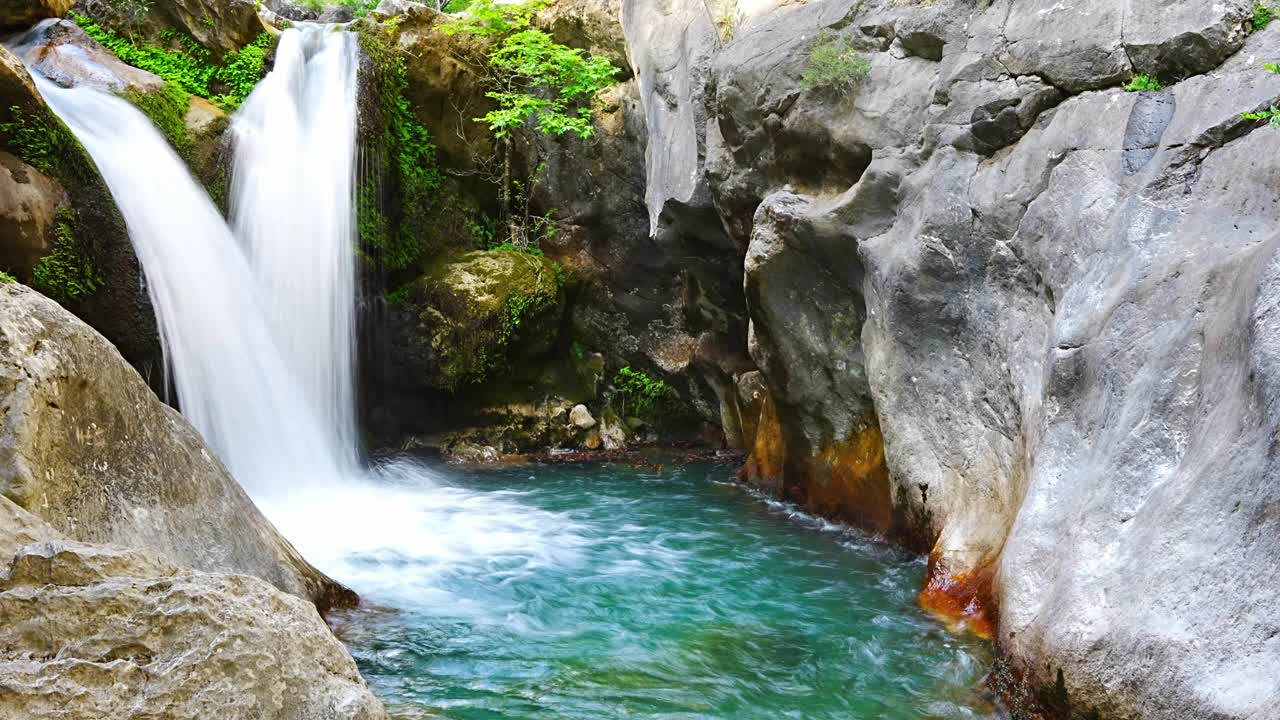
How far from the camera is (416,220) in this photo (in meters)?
12.2

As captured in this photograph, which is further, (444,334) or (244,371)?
(444,334)

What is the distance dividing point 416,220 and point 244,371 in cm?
348

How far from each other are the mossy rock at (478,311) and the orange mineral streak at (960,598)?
22.5ft

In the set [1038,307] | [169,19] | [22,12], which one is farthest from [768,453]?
[22,12]

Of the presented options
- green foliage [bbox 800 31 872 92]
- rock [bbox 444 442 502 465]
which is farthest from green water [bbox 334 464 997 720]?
green foliage [bbox 800 31 872 92]

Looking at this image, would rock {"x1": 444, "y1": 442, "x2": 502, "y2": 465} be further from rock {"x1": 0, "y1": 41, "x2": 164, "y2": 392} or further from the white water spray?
rock {"x1": 0, "y1": 41, "x2": 164, "y2": 392}

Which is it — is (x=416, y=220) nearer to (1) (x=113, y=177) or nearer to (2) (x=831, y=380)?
(1) (x=113, y=177)

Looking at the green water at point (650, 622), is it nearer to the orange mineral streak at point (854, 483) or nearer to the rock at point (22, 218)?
the orange mineral streak at point (854, 483)

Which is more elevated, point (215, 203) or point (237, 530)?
point (215, 203)

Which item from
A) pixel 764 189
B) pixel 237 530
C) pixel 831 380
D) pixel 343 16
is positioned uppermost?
pixel 343 16

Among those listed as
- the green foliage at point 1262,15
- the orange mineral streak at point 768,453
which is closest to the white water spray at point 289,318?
the orange mineral streak at point 768,453

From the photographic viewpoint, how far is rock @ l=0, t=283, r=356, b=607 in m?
3.68

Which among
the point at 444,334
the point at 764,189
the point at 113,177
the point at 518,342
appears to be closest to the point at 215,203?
the point at 113,177

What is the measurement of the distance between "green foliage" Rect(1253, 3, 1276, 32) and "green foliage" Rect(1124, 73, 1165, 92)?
490 millimetres
